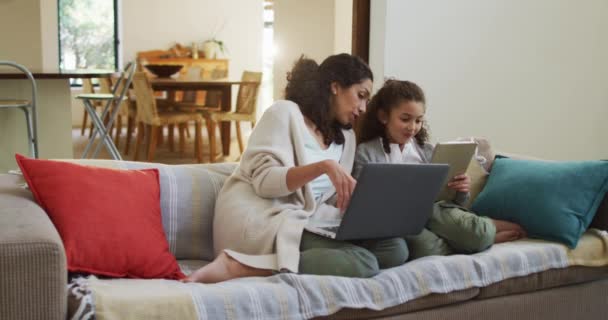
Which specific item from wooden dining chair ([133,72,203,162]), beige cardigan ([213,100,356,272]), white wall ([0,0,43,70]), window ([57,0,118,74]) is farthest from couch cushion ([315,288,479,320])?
window ([57,0,118,74])

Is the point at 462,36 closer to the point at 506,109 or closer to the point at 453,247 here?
the point at 506,109

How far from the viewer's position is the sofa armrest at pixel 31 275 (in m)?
1.53

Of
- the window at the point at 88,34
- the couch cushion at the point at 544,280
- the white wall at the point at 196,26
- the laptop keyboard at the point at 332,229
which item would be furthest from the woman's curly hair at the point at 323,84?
the window at the point at 88,34

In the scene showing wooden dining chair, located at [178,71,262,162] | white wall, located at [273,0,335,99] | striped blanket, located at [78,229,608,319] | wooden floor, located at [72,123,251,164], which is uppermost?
white wall, located at [273,0,335,99]

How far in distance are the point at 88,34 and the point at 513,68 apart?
7154 mm

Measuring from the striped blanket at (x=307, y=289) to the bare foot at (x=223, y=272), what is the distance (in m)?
0.05

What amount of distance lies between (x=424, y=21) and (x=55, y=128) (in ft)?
8.64

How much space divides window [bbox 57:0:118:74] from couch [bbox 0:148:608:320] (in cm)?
782

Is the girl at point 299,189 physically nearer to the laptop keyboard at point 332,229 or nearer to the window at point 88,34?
the laptop keyboard at point 332,229

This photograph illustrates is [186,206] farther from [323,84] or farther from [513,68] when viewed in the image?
[513,68]

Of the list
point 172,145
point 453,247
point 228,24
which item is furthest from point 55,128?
point 228,24

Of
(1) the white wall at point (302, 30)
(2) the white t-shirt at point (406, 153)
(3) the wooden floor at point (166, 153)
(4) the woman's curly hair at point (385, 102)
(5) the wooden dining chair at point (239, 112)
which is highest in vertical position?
(1) the white wall at point (302, 30)

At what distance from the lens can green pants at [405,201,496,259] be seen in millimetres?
2223

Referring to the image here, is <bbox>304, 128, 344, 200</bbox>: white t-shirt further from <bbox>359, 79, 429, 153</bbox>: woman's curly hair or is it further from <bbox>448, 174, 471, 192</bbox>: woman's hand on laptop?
<bbox>448, 174, 471, 192</bbox>: woman's hand on laptop
